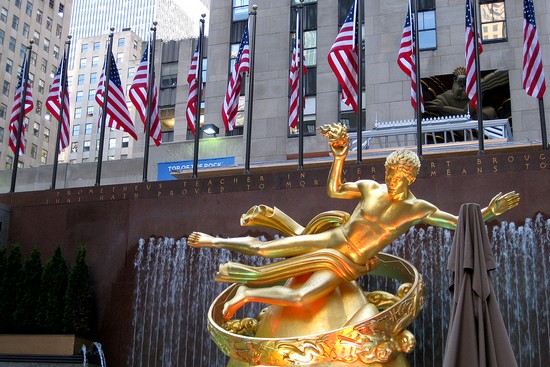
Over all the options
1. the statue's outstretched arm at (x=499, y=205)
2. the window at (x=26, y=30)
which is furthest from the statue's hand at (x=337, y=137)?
the window at (x=26, y=30)

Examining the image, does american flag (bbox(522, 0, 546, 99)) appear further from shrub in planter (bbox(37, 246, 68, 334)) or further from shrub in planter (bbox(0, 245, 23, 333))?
shrub in planter (bbox(0, 245, 23, 333))

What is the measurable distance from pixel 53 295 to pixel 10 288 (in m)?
1.04

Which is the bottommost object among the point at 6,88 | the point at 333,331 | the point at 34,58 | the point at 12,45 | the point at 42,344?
the point at 42,344

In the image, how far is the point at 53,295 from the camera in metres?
15.5

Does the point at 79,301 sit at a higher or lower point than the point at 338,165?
lower

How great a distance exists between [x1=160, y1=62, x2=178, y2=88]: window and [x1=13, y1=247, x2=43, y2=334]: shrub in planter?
32315 mm

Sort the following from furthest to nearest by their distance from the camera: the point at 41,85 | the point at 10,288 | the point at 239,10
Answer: the point at 41,85
the point at 239,10
the point at 10,288

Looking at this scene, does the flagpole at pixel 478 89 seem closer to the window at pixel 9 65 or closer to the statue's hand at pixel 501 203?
the statue's hand at pixel 501 203

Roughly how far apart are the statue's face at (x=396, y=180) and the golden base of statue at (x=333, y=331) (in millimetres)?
1262

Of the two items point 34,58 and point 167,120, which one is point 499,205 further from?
point 34,58

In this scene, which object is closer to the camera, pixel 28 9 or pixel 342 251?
pixel 342 251

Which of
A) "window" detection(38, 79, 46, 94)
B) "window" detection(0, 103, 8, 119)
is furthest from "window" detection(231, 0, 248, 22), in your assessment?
"window" detection(38, 79, 46, 94)

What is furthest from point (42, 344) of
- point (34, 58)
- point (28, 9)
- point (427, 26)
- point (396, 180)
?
point (28, 9)

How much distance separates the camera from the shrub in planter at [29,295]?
611 inches
